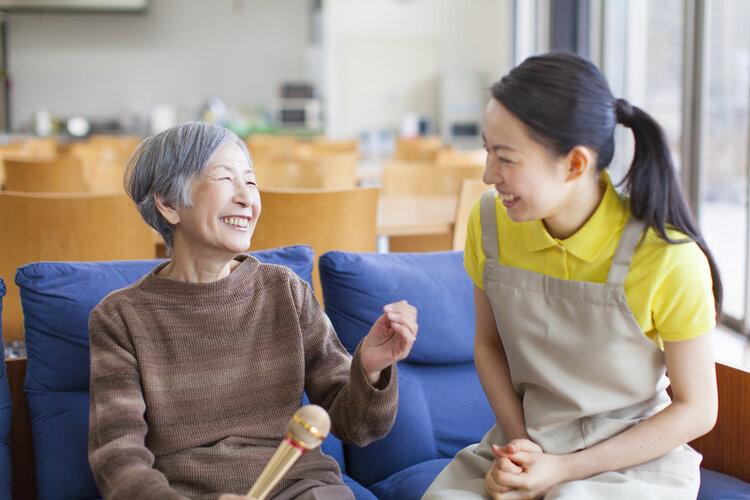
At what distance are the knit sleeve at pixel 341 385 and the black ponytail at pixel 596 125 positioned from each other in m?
0.47

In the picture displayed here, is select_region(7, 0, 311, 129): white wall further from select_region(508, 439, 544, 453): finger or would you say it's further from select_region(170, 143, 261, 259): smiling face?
select_region(508, 439, 544, 453): finger

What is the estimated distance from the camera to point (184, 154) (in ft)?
5.03

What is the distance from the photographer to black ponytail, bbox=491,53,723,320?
4.51ft

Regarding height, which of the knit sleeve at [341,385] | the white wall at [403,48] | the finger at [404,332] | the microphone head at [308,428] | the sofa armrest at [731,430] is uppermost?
the white wall at [403,48]

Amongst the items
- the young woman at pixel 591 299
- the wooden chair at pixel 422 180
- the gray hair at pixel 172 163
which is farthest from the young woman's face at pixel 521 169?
the wooden chair at pixel 422 180

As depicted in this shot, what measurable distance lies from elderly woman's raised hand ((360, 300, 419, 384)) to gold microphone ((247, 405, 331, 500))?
0.30 metres

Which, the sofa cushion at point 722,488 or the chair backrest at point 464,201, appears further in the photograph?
the chair backrest at point 464,201

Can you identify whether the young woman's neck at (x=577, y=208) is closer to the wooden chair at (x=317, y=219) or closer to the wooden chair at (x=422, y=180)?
Result: the wooden chair at (x=317, y=219)

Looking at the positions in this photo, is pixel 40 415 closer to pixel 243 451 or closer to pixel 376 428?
pixel 243 451

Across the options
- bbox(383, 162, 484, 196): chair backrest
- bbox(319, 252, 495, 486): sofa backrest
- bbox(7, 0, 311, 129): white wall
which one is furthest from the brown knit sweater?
bbox(7, 0, 311, 129): white wall

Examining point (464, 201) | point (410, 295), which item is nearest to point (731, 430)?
point (410, 295)

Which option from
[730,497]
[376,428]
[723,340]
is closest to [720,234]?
[723,340]

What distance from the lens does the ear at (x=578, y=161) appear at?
139cm

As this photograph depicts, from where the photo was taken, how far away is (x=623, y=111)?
1446mm
